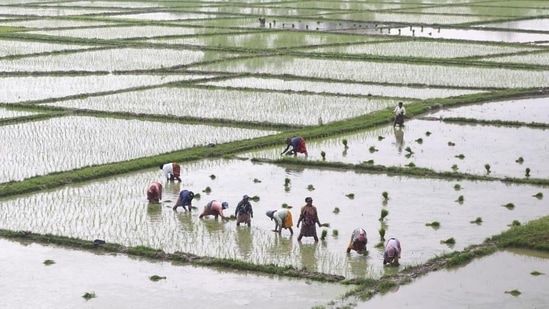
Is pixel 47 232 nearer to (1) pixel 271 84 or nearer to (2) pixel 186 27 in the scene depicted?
(1) pixel 271 84

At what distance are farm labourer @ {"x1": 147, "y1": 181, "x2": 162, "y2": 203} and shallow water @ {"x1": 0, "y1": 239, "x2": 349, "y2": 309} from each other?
189cm

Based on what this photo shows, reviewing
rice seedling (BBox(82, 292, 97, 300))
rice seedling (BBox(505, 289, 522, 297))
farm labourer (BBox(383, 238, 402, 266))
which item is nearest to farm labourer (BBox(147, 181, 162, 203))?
rice seedling (BBox(82, 292, 97, 300))

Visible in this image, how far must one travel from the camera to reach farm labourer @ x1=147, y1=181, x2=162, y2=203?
451 inches

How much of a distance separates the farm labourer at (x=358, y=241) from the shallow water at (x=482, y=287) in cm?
75

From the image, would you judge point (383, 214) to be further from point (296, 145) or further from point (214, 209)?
point (296, 145)

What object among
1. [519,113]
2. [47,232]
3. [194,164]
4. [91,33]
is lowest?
[47,232]

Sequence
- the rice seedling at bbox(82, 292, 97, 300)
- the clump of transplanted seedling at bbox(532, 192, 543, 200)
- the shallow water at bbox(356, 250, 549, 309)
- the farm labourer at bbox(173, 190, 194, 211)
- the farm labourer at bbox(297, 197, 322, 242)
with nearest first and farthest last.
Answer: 1. the shallow water at bbox(356, 250, 549, 309)
2. the rice seedling at bbox(82, 292, 97, 300)
3. the farm labourer at bbox(297, 197, 322, 242)
4. the farm labourer at bbox(173, 190, 194, 211)
5. the clump of transplanted seedling at bbox(532, 192, 543, 200)

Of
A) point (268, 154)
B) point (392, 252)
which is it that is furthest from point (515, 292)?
point (268, 154)

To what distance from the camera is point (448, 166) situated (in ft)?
43.6

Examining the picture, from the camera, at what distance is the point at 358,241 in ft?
31.2

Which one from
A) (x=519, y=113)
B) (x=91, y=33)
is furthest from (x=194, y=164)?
(x=91, y=33)

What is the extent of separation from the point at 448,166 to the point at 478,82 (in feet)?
22.9

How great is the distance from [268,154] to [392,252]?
5.09 meters

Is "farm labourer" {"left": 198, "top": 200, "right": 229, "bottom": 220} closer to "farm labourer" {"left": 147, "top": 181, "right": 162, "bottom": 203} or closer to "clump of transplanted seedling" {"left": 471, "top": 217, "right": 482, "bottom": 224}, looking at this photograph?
"farm labourer" {"left": 147, "top": 181, "right": 162, "bottom": 203}
